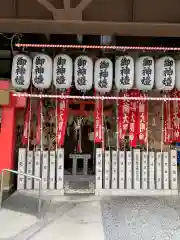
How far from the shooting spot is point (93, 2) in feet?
19.7

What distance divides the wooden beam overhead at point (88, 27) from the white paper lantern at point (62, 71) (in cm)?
118

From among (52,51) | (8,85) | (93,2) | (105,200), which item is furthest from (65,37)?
(105,200)

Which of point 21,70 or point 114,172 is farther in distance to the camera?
point 114,172

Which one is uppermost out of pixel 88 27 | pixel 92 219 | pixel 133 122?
pixel 88 27

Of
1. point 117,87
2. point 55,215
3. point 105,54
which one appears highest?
point 105,54

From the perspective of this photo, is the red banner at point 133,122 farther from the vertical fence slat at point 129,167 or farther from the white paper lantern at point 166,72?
the white paper lantern at point 166,72

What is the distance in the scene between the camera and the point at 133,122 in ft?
29.8

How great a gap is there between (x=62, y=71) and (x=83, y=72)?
1.80 feet

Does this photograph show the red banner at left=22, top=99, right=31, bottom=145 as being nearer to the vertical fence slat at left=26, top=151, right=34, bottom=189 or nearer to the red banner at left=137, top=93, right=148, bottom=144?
the vertical fence slat at left=26, top=151, right=34, bottom=189

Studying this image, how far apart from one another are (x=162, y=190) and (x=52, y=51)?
5.60 metres

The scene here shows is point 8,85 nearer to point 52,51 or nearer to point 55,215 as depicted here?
point 52,51

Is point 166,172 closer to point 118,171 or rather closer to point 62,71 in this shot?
point 118,171

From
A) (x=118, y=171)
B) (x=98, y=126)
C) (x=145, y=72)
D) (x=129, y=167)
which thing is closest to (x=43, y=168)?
(x=98, y=126)

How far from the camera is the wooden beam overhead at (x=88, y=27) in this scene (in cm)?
582
